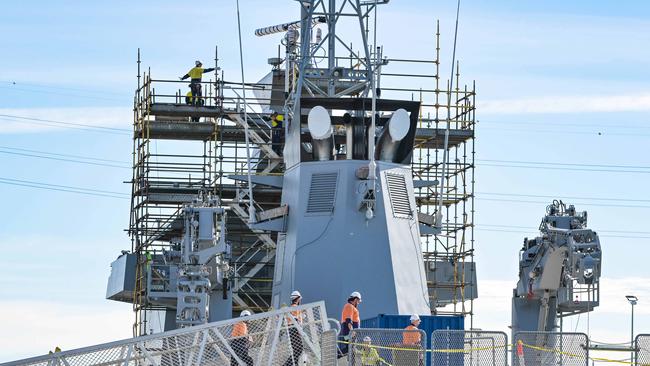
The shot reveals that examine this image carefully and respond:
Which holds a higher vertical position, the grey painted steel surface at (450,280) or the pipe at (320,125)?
the pipe at (320,125)

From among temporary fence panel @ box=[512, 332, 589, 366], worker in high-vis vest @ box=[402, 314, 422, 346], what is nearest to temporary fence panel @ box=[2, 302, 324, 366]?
worker in high-vis vest @ box=[402, 314, 422, 346]

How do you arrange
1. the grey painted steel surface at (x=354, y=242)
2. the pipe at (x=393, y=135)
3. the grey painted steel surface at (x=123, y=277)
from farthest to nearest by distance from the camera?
the grey painted steel surface at (x=123, y=277) < the pipe at (x=393, y=135) < the grey painted steel surface at (x=354, y=242)

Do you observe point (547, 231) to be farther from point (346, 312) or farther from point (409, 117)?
point (346, 312)

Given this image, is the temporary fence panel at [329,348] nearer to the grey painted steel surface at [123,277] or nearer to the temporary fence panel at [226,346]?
the temporary fence panel at [226,346]

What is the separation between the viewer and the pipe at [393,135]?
3975 centimetres

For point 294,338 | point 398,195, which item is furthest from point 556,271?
point 294,338

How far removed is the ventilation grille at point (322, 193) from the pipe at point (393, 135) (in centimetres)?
134

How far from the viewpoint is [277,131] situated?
57.1 metres

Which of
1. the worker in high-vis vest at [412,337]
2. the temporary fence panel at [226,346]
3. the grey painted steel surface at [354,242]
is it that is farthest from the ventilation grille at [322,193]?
the worker in high-vis vest at [412,337]

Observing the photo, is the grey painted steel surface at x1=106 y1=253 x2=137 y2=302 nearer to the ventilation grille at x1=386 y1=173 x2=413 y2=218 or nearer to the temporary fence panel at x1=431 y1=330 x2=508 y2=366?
the ventilation grille at x1=386 y1=173 x2=413 y2=218

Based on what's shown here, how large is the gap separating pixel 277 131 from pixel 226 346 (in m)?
27.7

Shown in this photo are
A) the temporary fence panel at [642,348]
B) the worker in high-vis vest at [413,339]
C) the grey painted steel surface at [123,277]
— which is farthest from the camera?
the grey painted steel surface at [123,277]

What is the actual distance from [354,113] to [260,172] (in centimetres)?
1724

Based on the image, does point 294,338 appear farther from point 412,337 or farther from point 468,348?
point 468,348
